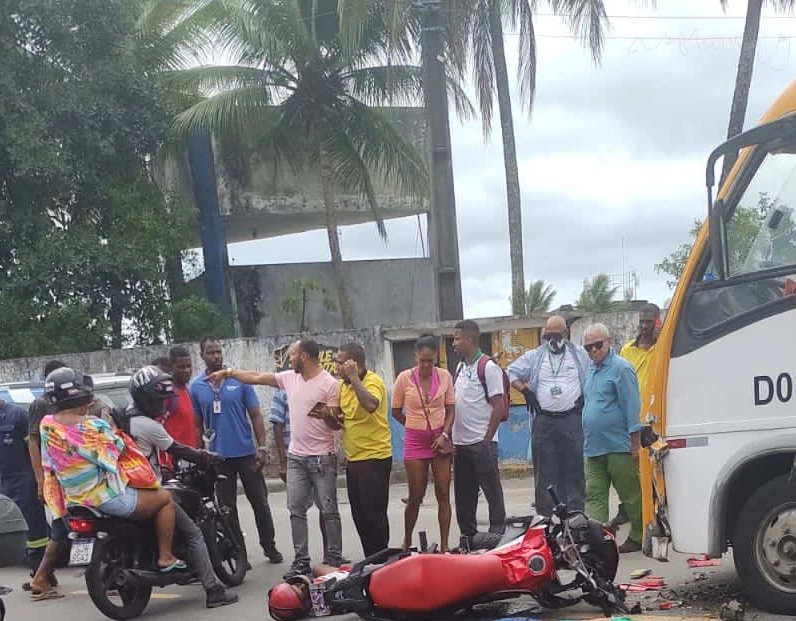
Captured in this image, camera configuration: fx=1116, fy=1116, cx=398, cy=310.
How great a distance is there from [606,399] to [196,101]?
14.8 meters

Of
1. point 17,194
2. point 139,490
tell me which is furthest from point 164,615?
point 17,194

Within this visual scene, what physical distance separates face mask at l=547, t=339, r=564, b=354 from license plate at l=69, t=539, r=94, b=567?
376 cm

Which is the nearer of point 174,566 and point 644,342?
point 174,566

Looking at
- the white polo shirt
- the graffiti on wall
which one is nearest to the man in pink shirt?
the white polo shirt

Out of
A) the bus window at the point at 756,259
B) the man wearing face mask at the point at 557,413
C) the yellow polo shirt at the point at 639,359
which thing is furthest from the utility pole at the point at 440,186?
the bus window at the point at 756,259

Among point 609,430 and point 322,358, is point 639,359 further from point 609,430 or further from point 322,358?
point 322,358

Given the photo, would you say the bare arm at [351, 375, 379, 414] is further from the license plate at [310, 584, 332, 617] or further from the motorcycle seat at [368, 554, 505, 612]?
the motorcycle seat at [368, 554, 505, 612]

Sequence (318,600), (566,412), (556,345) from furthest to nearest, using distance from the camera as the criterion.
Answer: (556,345), (566,412), (318,600)

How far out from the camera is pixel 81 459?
7.18 meters

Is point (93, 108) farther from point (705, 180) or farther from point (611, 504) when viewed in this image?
point (705, 180)

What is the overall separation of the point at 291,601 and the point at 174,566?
1.14 metres

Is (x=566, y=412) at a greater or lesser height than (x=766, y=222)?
lesser

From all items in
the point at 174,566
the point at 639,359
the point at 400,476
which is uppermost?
the point at 639,359

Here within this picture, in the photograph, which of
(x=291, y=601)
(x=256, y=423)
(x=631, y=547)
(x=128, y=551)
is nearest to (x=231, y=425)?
(x=256, y=423)
